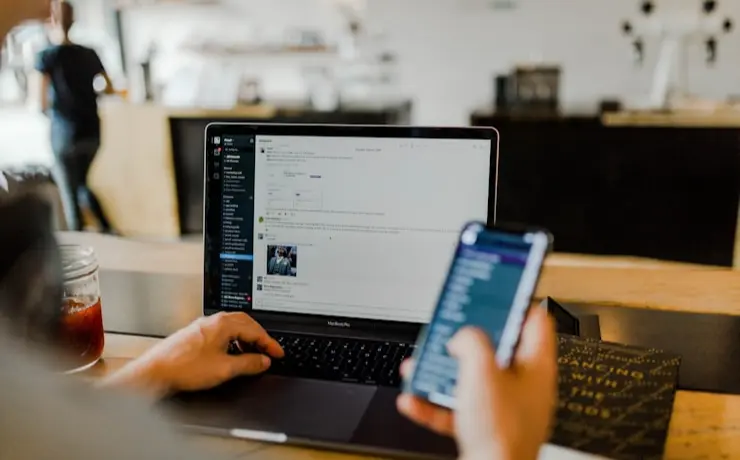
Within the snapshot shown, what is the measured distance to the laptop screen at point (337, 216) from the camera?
95 cm

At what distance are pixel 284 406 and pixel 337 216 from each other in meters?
0.30

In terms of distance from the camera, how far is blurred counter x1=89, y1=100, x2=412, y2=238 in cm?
377

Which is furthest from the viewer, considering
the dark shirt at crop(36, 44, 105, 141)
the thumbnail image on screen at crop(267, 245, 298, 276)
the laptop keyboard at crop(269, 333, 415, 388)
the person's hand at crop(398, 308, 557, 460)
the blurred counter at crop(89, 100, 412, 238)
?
the blurred counter at crop(89, 100, 412, 238)

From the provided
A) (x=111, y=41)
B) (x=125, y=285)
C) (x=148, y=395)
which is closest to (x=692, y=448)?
(x=148, y=395)

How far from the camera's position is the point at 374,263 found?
3.20 feet

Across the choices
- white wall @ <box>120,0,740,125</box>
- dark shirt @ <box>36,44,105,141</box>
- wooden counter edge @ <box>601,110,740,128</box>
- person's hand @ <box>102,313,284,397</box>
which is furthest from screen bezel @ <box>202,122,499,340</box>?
white wall @ <box>120,0,740,125</box>

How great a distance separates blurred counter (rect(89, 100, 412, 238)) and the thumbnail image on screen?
2707 mm

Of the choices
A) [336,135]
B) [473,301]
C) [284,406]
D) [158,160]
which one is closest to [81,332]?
[284,406]

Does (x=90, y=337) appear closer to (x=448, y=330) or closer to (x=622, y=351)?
(x=448, y=330)

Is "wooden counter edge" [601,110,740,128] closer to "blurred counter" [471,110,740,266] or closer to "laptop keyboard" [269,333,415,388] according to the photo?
"blurred counter" [471,110,740,266]

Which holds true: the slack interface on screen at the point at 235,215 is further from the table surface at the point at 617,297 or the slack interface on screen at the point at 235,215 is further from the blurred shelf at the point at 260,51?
the blurred shelf at the point at 260,51

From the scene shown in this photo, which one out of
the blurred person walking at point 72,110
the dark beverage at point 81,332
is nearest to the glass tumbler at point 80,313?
the dark beverage at point 81,332

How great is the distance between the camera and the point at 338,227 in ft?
3.22

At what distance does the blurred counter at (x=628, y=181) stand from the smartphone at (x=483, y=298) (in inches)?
106
